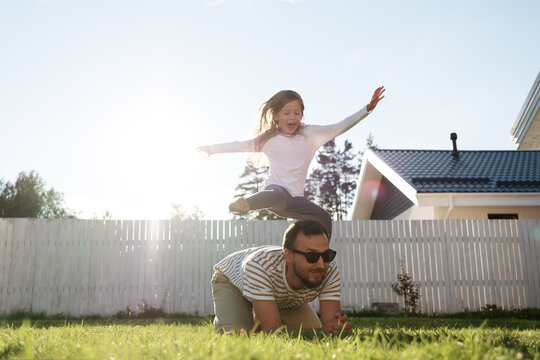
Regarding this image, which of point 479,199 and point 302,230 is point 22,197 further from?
point 302,230

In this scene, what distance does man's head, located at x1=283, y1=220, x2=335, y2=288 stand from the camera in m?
2.95

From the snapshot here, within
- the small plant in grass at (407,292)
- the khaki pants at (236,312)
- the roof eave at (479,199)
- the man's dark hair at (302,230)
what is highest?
the roof eave at (479,199)

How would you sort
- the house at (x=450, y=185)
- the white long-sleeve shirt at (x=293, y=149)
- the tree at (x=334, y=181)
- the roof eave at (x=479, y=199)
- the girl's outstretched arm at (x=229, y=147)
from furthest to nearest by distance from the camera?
1. the tree at (x=334, y=181)
2. the house at (x=450, y=185)
3. the roof eave at (x=479, y=199)
4. the girl's outstretched arm at (x=229, y=147)
5. the white long-sleeve shirt at (x=293, y=149)

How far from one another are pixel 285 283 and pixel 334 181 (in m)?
36.7

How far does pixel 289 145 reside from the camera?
157 inches

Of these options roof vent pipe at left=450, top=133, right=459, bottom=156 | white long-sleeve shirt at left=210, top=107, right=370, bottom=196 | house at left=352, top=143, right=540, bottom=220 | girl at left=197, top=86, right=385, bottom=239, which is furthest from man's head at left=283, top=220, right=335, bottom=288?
roof vent pipe at left=450, top=133, right=459, bottom=156

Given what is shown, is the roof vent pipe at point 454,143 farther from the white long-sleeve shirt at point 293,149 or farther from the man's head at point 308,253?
the man's head at point 308,253

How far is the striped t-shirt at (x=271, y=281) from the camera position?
9.91 feet

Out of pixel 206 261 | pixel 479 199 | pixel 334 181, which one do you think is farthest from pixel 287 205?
pixel 334 181

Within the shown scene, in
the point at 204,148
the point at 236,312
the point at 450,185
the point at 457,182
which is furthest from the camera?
the point at 457,182

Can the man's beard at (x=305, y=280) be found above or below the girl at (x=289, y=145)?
below

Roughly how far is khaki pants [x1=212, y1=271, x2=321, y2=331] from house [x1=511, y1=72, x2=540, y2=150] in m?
5.18

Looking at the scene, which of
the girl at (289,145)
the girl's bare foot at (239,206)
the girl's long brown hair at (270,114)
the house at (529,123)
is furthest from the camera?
the house at (529,123)

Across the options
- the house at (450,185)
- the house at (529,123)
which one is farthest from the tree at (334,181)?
the house at (529,123)
